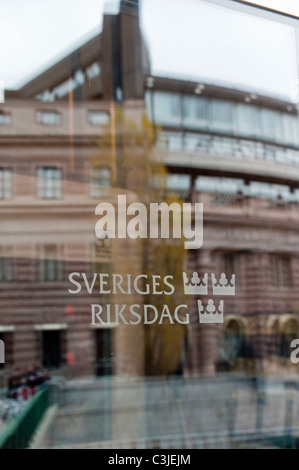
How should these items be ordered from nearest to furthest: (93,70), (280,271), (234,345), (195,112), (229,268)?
(229,268) < (93,70) < (280,271) < (195,112) < (234,345)

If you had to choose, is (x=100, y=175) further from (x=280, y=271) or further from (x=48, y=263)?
(x=280, y=271)

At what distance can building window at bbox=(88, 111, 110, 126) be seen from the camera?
468 centimetres

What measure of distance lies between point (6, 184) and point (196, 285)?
6.81 feet

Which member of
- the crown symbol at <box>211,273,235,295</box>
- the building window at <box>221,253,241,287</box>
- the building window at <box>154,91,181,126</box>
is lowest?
the crown symbol at <box>211,273,235,295</box>

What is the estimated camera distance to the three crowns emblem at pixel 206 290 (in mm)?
2305

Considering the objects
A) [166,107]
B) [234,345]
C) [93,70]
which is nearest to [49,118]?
[93,70]

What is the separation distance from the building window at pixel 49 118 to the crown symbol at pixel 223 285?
254 cm

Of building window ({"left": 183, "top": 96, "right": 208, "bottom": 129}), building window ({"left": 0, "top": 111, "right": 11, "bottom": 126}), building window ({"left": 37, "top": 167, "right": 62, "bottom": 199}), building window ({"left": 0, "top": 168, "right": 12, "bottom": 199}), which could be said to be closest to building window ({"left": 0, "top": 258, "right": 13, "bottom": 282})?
building window ({"left": 37, "top": 167, "right": 62, "bottom": 199})

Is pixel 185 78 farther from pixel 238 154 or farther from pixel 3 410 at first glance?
pixel 3 410

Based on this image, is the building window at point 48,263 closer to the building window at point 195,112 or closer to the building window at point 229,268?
the building window at point 229,268

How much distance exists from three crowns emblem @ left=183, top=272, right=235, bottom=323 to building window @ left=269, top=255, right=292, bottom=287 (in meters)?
3.07

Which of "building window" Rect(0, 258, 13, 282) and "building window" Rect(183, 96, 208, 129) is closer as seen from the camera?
"building window" Rect(0, 258, 13, 282)

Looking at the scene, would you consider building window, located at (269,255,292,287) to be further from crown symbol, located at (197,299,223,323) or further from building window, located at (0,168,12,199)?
building window, located at (0,168,12,199)

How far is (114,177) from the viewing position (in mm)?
4312
